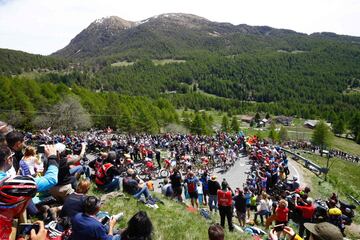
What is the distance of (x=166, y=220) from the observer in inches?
337

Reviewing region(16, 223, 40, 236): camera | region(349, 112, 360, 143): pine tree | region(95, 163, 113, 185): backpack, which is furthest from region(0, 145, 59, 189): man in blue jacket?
region(349, 112, 360, 143): pine tree

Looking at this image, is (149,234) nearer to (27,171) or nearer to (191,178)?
(27,171)

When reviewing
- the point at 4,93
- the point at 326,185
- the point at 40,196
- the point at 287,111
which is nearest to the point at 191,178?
the point at 40,196

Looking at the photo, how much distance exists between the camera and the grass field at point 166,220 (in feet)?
24.5

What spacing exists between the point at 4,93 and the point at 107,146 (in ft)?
134

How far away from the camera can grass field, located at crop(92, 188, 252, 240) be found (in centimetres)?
746

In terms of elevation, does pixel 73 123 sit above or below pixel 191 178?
below

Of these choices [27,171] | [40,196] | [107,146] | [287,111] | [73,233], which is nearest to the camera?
[73,233]

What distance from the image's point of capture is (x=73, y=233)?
4469 millimetres

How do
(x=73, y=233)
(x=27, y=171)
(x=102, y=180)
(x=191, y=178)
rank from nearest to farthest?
(x=73, y=233)
(x=27, y=171)
(x=102, y=180)
(x=191, y=178)

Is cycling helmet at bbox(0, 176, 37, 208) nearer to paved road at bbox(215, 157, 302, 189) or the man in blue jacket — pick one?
the man in blue jacket

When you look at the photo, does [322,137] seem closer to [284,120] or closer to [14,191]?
[284,120]

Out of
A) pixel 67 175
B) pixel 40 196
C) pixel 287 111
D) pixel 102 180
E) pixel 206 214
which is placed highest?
pixel 67 175

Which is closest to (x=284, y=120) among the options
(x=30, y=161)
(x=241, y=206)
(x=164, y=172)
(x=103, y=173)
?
(x=164, y=172)
